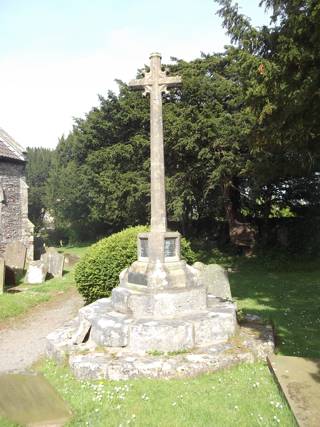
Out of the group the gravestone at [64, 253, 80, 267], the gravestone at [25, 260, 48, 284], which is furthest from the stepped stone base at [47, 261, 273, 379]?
the gravestone at [64, 253, 80, 267]

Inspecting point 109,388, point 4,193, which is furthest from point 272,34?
point 4,193

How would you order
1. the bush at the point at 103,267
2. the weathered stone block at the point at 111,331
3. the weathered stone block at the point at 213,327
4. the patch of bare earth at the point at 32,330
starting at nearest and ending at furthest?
the weathered stone block at the point at 111,331 → the weathered stone block at the point at 213,327 → the patch of bare earth at the point at 32,330 → the bush at the point at 103,267

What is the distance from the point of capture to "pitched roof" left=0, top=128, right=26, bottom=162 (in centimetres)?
2094

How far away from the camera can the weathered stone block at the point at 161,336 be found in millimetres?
6062

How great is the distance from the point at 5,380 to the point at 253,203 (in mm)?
16885

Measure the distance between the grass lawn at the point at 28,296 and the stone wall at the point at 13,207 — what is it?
6549 mm

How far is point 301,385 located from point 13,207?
19409 millimetres

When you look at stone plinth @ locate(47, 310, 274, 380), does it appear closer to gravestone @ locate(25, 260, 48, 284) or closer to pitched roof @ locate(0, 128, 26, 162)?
gravestone @ locate(25, 260, 48, 284)

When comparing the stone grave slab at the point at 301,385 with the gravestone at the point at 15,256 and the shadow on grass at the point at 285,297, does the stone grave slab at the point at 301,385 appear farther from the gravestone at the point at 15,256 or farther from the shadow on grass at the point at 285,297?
the gravestone at the point at 15,256

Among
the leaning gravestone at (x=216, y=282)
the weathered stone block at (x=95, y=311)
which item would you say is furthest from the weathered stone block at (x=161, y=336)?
the leaning gravestone at (x=216, y=282)

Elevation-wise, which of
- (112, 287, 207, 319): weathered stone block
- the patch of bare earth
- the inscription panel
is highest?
the inscription panel

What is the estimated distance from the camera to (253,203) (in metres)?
20.4

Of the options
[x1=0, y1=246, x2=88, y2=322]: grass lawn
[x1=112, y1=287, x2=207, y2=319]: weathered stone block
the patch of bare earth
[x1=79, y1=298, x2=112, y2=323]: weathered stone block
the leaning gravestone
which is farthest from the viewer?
[x1=0, y1=246, x2=88, y2=322]: grass lawn

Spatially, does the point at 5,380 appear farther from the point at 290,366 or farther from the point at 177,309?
the point at 290,366
